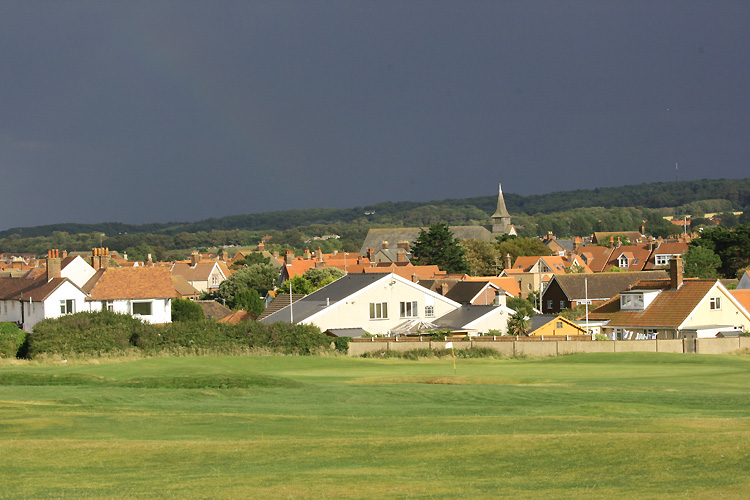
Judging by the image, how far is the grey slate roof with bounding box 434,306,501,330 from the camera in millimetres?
56000

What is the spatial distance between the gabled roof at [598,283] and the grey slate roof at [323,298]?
24.2m

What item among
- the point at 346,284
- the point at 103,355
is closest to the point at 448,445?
the point at 103,355

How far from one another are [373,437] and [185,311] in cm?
4738

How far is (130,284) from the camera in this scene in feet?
183

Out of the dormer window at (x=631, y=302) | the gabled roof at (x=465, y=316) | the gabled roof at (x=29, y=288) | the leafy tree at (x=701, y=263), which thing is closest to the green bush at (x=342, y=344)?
the gabled roof at (x=465, y=316)

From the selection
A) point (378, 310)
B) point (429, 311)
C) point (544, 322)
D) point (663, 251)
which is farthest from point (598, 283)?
point (663, 251)

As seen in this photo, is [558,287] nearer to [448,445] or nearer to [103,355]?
[103,355]

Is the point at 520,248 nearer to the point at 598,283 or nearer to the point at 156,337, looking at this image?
the point at 598,283

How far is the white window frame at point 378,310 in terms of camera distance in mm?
57281

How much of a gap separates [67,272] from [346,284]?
1821cm

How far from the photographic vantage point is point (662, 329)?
53.8m

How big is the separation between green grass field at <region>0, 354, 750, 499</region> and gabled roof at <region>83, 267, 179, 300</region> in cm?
2319

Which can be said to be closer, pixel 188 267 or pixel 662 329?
pixel 662 329

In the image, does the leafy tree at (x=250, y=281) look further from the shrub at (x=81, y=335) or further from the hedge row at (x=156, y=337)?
the shrub at (x=81, y=335)
